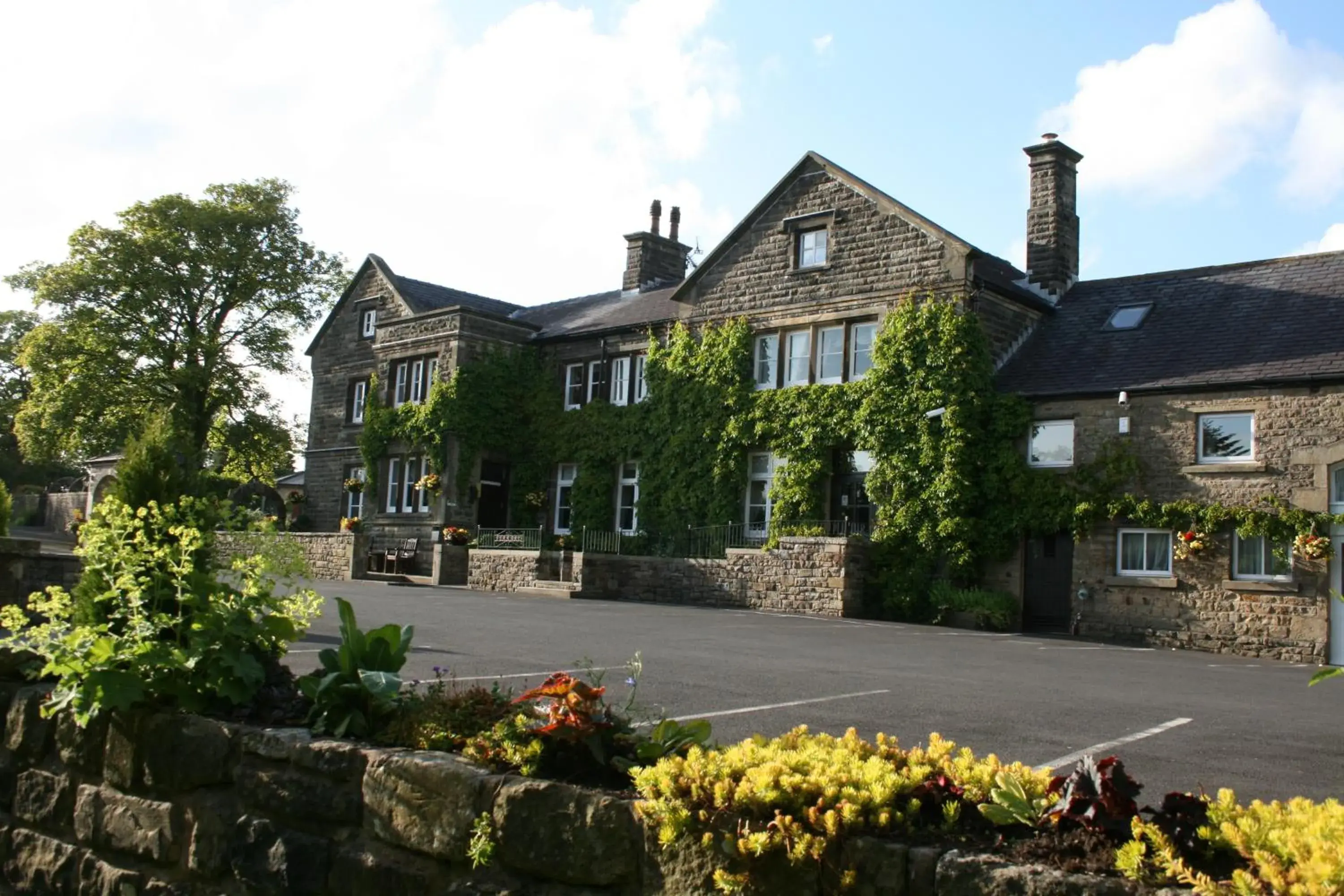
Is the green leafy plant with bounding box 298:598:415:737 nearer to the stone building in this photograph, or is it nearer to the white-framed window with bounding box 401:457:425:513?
the stone building

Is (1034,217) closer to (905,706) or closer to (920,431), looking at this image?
(920,431)

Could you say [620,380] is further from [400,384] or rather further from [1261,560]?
[1261,560]

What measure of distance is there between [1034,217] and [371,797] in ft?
86.0

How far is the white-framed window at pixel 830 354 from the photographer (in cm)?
2708

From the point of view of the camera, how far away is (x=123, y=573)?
5191mm

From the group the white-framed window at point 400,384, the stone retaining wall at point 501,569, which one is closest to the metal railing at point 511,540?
the stone retaining wall at point 501,569

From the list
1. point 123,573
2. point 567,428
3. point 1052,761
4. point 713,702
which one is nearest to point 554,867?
point 123,573

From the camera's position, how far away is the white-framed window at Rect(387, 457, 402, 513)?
35938 mm

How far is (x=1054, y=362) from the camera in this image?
24.8 m

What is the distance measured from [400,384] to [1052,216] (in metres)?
20.0

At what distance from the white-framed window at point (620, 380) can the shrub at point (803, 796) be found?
28862 mm

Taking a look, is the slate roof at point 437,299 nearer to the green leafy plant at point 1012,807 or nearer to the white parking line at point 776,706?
the white parking line at point 776,706

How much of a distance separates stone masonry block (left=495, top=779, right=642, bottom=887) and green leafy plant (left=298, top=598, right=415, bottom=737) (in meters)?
1.02

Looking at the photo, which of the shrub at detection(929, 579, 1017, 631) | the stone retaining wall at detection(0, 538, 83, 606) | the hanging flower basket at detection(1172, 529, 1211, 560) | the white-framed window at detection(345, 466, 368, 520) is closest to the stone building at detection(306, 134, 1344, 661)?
the hanging flower basket at detection(1172, 529, 1211, 560)
